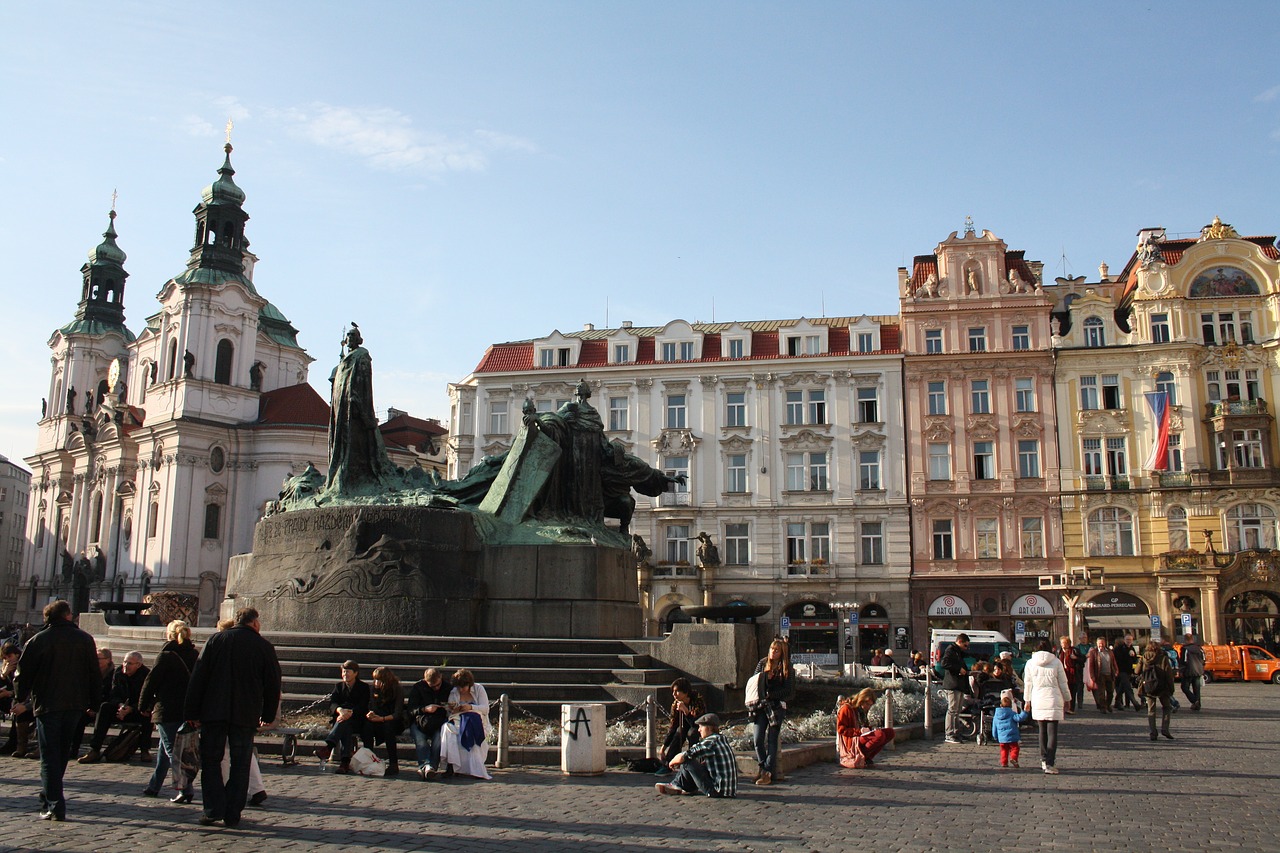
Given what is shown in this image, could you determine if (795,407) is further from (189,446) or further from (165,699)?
(165,699)

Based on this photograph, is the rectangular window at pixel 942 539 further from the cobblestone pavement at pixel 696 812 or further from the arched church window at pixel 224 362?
the arched church window at pixel 224 362

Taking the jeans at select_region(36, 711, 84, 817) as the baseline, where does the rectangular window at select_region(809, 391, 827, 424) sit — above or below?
above

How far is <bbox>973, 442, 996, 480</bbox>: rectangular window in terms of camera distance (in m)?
45.3

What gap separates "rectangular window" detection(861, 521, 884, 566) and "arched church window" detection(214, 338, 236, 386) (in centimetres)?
3748

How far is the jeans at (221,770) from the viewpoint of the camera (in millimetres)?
7840

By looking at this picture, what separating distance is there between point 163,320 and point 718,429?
3558 centimetres

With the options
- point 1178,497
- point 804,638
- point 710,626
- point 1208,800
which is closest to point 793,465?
point 804,638

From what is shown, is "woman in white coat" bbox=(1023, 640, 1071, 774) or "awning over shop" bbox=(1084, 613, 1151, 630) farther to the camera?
"awning over shop" bbox=(1084, 613, 1151, 630)

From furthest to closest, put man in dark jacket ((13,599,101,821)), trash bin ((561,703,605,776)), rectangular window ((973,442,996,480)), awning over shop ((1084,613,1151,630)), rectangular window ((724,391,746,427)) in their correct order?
1. rectangular window ((724,391,746,427))
2. rectangular window ((973,442,996,480))
3. awning over shop ((1084,613,1151,630))
4. trash bin ((561,703,605,776))
5. man in dark jacket ((13,599,101,821))

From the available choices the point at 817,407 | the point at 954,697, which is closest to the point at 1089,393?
the point at 817,407

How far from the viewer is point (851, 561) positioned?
45281 mm

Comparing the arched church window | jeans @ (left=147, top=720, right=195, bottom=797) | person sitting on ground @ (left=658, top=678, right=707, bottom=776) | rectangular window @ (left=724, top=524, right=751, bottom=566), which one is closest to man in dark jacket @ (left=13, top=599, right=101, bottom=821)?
jeans @ (left=147, top=720, right=195, bottom=797)

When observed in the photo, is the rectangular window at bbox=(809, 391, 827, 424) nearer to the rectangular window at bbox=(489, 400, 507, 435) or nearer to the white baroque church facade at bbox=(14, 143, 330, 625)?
the rectangular window at bbox=(489, 400, 507, 435)

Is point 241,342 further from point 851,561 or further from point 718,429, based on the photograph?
point 851,561
